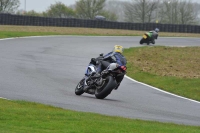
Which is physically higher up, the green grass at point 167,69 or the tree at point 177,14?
the green grass at point 167,69

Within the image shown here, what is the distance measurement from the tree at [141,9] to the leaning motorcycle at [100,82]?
279 feet

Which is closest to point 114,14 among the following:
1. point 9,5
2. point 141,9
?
point 141,9

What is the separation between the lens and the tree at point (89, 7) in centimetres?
9312

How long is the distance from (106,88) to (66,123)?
15.4 ft

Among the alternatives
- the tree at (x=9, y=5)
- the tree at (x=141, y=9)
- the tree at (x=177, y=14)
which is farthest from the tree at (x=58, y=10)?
the tree at (x=177, y=14)

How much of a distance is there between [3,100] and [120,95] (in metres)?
4.38

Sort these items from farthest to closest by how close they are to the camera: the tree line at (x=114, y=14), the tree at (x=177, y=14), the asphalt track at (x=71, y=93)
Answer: the tree at (x=177, y=14) < the tree line at (x=114, y=14) < the asphalt track at (x=71, y=93)

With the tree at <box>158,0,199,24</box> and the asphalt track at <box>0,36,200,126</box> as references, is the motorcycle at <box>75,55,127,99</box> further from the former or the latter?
the tree at <box>158,0,199,24</box>

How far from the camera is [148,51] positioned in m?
29.4

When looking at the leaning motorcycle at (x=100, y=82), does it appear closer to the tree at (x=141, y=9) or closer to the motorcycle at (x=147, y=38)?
the motorcycle at (x=147, y=38)

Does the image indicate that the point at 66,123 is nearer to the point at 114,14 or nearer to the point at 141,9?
the point at 141,9

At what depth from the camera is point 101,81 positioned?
1302 centimetres

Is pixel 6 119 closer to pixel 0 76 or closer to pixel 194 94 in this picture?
pixel 0 76

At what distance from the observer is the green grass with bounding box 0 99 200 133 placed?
7.54 m
